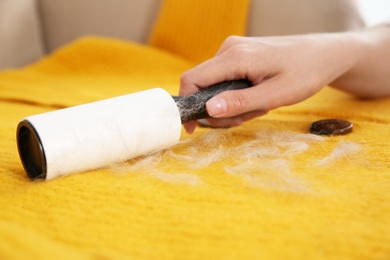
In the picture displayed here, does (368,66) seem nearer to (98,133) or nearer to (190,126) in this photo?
(190,126)

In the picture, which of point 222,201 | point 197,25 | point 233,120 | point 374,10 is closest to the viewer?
point 222,201

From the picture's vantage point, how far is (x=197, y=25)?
1.74 m

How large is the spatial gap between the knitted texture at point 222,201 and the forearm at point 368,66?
119mm

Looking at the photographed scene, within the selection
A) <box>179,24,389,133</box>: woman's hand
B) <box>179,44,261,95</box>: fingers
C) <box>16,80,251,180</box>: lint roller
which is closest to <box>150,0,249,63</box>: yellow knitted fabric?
<box>179,24,389,133</box>: woman's hand

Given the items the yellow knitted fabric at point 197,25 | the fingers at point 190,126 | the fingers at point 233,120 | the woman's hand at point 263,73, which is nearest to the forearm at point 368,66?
the woman's hand at point 263,73

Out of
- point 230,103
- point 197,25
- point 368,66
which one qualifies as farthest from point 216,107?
point 197,25

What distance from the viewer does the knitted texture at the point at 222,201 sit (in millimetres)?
509

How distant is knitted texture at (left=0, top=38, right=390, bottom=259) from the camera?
1.67 feet

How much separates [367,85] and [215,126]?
39cm

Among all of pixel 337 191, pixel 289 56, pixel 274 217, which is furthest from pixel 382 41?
pixel 274 217

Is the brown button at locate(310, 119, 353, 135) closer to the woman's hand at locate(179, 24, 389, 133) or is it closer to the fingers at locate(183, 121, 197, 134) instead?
the woman's hand at locate(179, 24, 389, 133)

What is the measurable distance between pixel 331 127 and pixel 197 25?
0.94 m

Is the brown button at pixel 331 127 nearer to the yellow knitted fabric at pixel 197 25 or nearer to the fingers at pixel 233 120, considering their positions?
the fingers at pixel 233 120

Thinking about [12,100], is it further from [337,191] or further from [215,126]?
[337,191]
